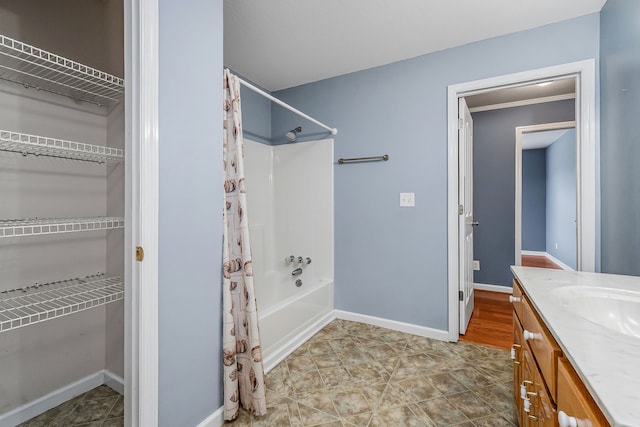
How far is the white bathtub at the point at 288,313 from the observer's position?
207cm

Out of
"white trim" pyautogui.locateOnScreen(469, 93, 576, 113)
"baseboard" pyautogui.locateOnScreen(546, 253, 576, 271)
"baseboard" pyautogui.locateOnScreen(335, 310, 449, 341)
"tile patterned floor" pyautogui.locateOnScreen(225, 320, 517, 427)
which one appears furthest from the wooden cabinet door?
"baseboard" pyautogui.locateOnScreen(546, 253, 576, 271)

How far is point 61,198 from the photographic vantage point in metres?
1.66

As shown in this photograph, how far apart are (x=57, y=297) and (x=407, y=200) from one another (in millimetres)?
2395

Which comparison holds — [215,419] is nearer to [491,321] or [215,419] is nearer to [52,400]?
[52,400]

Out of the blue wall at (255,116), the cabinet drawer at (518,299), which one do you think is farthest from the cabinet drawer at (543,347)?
the blue wall at (255,116)

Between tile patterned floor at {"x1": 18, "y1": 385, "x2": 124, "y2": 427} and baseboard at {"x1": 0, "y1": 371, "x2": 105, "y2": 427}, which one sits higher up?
baseboard at {"x1": 0, "y1": 371, "x2": 105, "y2": 427}

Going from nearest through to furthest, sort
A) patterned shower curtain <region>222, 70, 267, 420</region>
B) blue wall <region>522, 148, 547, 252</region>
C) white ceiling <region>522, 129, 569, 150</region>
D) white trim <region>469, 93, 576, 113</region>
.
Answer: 1. patterned shower curtain <region>222, 70, 267, 420</region>
2. white trim <region>469, 93, 576, 113</region>
3. white ceiling <region>522, 129, 569, 150</region>
4. blue wall <region>522, 148, 547, 252</region>

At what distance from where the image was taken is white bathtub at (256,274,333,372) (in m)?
2.07

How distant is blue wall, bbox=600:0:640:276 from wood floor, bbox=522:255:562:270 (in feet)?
13.4

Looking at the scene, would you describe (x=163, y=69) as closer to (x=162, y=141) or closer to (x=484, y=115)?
(x=162, y=141)

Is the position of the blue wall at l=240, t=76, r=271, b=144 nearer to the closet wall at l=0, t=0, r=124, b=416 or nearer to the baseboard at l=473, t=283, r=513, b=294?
the closet wall at l=0, t=0, r=124, b=416

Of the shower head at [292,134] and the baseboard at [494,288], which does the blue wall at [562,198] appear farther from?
the shower head at [292,134]

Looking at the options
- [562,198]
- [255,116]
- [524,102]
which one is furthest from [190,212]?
[562,198]

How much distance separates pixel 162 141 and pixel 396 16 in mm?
1721
